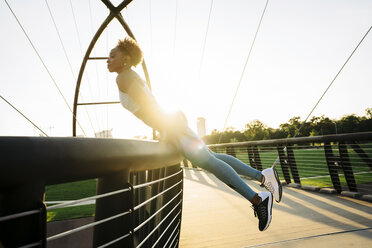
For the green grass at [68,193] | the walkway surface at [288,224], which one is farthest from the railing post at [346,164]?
the green grass at [68,193]

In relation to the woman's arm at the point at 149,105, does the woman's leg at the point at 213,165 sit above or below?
below

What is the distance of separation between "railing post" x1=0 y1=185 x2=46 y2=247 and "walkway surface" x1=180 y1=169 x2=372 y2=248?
2.02 metres

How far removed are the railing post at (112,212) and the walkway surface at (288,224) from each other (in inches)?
67.3

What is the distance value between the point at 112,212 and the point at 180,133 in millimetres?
1220

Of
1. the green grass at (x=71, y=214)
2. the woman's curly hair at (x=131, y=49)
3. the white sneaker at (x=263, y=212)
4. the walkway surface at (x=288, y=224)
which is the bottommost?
the green grass at (x=71, y=214)

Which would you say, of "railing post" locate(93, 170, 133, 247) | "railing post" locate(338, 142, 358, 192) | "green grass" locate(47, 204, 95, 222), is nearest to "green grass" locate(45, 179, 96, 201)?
"green grass" locate(47, 204, 95, 222)

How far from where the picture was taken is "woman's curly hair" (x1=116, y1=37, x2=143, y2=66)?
249cm

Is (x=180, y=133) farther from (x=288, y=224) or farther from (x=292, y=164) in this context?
(x=292, y=164)

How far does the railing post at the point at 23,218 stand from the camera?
0.46 meters

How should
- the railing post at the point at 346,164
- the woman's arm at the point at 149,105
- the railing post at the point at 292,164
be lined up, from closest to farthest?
the woman's arm at the point at 149,105 < the railing post at the point at 346,164 < the railing post at the point at 292,164

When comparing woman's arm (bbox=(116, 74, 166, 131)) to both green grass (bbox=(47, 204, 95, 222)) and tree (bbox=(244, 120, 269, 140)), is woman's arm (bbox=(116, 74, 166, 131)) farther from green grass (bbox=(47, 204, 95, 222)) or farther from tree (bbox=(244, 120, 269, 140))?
tree (bbox=(244, 120, 269, 140))

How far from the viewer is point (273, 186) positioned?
241 cm

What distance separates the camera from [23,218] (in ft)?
1.58

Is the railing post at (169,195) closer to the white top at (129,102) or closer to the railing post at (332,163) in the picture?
the white top at (129,102)
